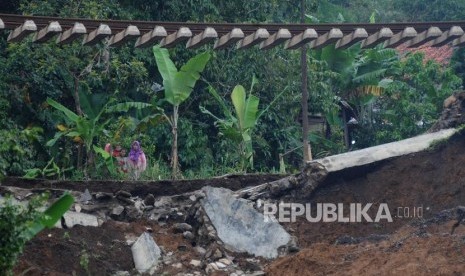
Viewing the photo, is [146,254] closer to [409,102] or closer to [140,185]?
[140,185]

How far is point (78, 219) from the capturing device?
50.5ft

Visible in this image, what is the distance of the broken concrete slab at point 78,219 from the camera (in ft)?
49.6

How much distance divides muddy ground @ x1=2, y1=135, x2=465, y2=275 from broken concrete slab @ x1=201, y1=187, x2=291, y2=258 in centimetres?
31

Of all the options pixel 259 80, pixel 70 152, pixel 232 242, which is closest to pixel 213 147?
pixel 259 80

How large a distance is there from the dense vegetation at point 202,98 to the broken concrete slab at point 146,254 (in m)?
3.66

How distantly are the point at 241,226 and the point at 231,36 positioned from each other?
119 inches

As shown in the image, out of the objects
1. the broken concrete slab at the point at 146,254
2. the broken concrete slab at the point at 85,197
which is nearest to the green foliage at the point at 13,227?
the broken concrete slab at the point at 146,254

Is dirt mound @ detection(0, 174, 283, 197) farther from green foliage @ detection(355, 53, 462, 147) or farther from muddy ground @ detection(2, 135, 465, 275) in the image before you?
green foliage @ detection(355, 53, 462, 147)

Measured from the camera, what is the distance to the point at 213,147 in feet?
72.5

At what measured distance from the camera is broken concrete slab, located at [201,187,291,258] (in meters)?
15.4

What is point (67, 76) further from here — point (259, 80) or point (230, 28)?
point (230, 28)

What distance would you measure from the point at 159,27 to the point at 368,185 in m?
4.57

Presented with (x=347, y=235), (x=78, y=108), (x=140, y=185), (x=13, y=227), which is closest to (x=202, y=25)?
(x=140, y=185)

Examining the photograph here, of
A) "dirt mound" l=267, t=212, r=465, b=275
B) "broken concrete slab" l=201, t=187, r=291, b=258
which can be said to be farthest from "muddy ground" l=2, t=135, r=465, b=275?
"broken concrete slab" l=201, t=187, r=291, b=258
